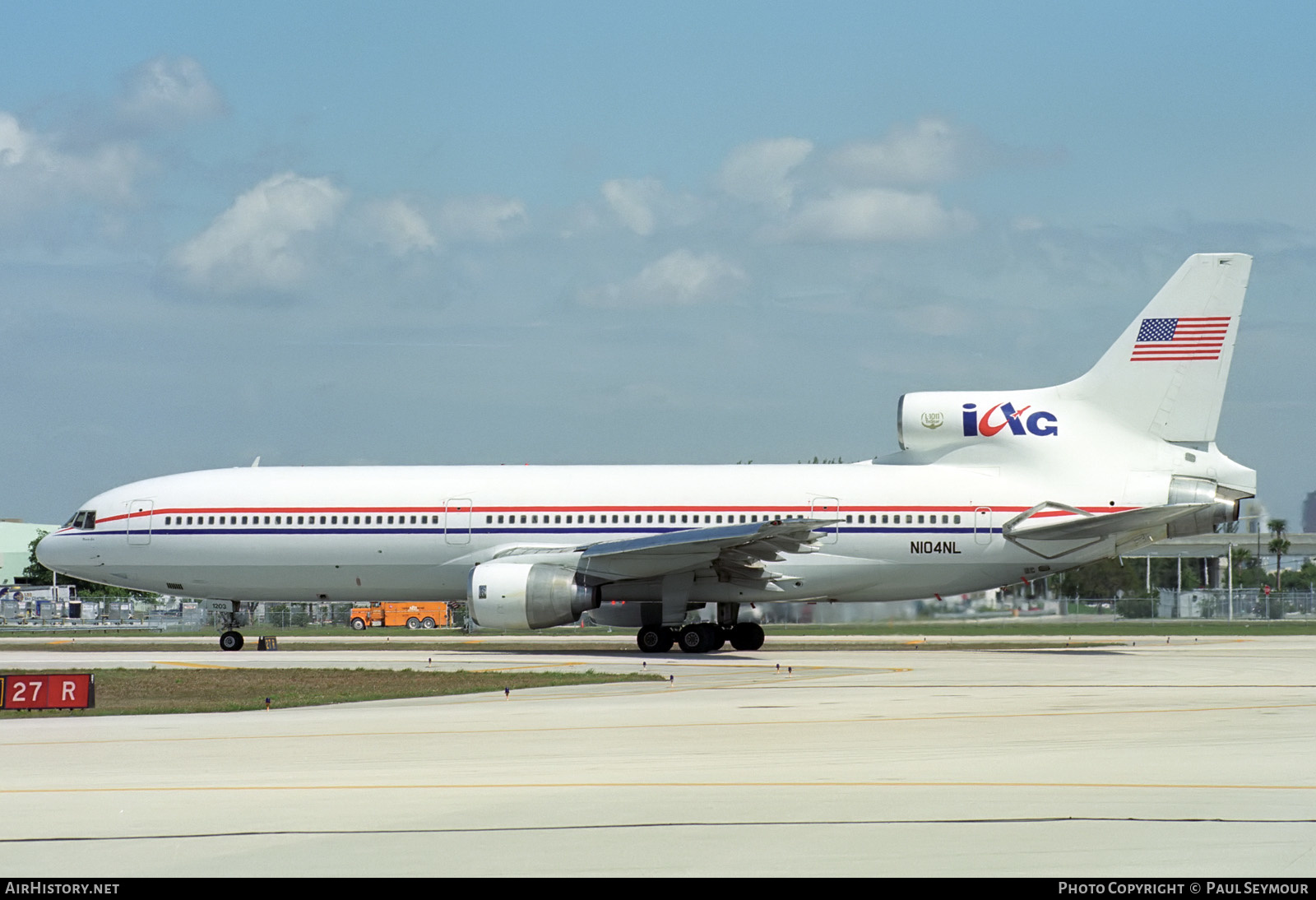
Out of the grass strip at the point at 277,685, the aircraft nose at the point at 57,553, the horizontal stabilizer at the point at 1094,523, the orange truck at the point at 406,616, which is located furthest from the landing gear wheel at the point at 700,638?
the orange truck at the point at 406,616

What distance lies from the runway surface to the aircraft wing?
26.9 feet

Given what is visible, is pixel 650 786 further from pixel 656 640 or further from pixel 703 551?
pixel 656 640

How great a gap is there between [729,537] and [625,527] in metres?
4.33

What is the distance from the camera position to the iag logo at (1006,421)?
105 feet

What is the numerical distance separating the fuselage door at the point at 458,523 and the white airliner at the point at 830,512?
4 centimetres

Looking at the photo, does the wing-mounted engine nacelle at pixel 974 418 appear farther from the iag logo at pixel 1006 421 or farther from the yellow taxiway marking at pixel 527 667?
the yellow taxiway marking at pixel 527 667

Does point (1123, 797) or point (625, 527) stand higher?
point (625, 527)

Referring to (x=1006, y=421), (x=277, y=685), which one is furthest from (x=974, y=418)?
(x=277, y=685)

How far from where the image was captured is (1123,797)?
10133 mm

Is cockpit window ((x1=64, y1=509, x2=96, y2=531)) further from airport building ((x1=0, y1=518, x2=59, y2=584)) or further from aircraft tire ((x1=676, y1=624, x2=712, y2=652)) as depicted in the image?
airport building ((x1=0, y1=518, x2=59, y2=584))

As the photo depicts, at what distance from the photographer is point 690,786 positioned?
35.7 ft

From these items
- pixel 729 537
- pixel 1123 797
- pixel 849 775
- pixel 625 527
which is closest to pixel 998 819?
pixel 1123 797

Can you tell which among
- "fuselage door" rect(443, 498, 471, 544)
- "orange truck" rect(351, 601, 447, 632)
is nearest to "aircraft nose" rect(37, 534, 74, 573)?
"fuselage door" rect(443, 498, 471, 544)
